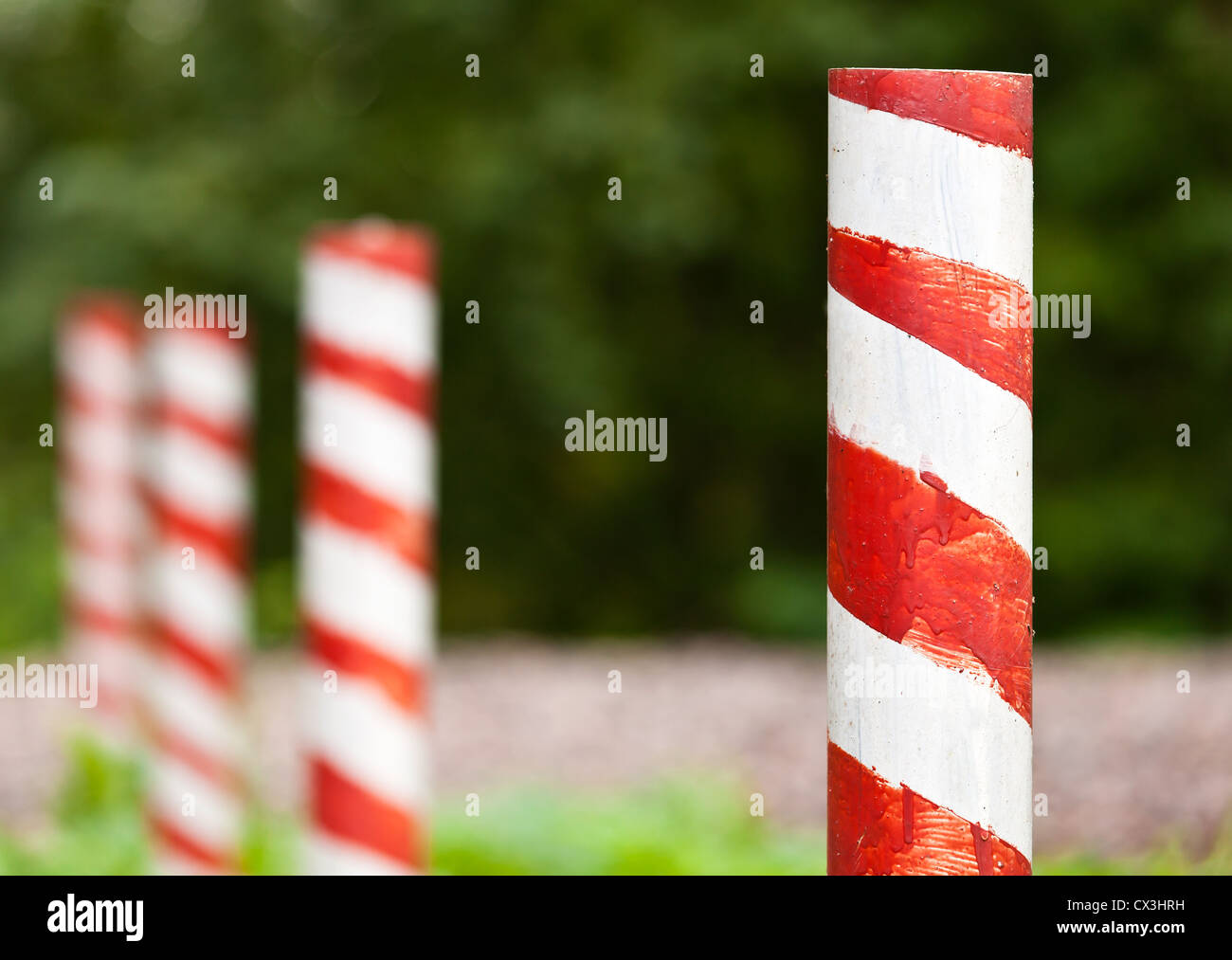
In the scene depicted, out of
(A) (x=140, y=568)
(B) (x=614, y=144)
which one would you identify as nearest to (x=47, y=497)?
(B) (x=614, y=144)

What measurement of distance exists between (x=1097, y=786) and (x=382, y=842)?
2077 mm

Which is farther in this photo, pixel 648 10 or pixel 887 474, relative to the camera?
pixel 648 10

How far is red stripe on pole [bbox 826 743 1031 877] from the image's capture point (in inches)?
61.4

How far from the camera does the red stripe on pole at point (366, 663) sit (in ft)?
8.89

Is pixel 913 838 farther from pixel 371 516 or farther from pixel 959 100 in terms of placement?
pixel 371 516

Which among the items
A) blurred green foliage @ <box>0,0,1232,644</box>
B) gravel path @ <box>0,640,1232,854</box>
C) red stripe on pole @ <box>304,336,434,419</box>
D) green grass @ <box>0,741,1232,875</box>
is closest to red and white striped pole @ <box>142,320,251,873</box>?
green grass @ <box>0,741,1232,875</box>

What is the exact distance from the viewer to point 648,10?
9.28m

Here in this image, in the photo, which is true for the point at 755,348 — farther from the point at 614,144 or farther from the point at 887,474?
the point at 887,474

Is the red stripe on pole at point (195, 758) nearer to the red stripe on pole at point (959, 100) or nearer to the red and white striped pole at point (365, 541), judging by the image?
the red and white striped pole at point (365, 541)

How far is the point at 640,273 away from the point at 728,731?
5430mm

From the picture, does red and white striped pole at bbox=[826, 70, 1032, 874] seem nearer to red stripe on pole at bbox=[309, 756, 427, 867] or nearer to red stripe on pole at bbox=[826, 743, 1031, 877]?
red stripe on pole at bbox=[826, 743, 1031, 877]

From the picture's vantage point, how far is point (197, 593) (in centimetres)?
401

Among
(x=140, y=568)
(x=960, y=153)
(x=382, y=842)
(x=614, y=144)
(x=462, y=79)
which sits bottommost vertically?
(x=382, y=842)

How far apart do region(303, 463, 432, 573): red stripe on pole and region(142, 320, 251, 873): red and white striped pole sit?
4.56ft
